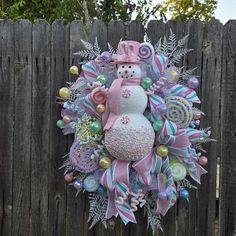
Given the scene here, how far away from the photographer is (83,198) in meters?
2.88

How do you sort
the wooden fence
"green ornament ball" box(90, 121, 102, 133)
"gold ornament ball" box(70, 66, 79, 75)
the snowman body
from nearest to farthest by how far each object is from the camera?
the snowman body → "green ornament ball" box(90, 121, 102, 133) → "gold ornament ball" box(70, 66, 79, 75) → the wooden fence

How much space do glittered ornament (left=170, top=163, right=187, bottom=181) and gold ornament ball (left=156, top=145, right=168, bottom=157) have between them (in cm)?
12

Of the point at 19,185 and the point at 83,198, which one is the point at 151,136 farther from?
the point at 19,185

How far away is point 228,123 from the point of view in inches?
110

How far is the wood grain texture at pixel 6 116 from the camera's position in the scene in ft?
9.43

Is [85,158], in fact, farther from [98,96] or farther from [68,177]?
[98,96]

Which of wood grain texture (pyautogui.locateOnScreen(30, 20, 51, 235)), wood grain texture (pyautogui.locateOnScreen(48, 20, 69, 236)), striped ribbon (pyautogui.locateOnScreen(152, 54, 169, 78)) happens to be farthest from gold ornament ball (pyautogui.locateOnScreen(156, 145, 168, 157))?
wood grain texture (pyautogui.locateOnScreen(30, 20, 51, 235))

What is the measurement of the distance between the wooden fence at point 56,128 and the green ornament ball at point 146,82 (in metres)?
0.38

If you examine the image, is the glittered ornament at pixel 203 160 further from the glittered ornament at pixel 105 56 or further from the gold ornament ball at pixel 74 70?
the gold ornament ball at pixel 74 70

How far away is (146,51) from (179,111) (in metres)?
0.44

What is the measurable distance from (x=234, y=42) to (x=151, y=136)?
3.01 ft

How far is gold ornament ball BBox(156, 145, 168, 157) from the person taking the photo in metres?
2.57

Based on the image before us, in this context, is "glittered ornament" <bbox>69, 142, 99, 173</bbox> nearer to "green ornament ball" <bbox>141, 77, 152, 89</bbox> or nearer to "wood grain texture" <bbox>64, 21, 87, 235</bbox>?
"wood grain texture" <bbox>64, 21, 87, 235</bbox>

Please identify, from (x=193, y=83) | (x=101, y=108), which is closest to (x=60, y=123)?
(x=101, y=108)
